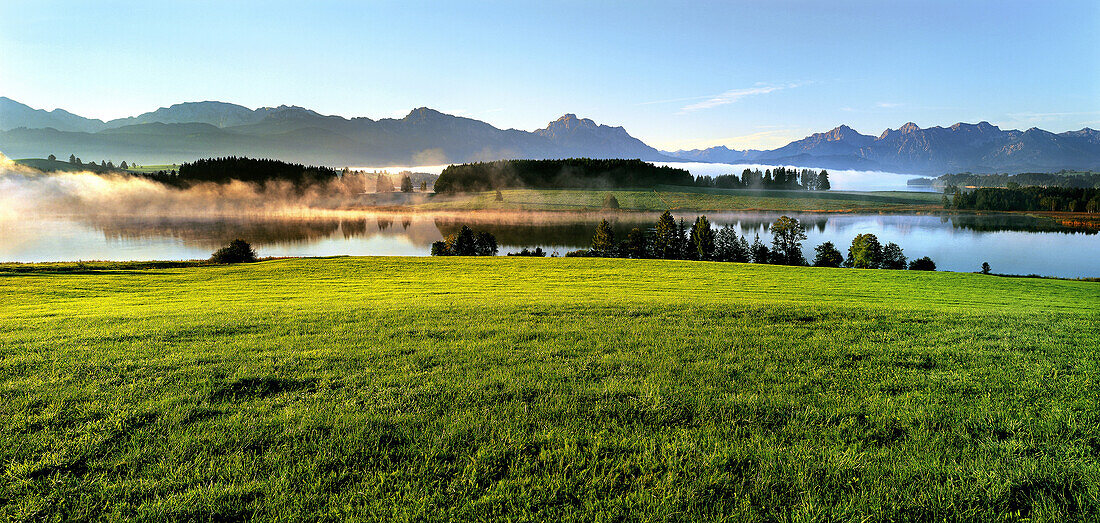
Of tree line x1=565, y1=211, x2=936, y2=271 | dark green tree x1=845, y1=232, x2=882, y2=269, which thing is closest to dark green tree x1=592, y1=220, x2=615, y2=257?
tree line x1=565, y1=211, x2=936, y2=271

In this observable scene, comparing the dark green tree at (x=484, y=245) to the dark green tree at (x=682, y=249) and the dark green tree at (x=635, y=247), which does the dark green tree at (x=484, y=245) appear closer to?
the dark green tree at (x=635, y=247)

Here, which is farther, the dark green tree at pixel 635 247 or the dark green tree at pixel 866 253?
the dark green tree at pixel 635 247

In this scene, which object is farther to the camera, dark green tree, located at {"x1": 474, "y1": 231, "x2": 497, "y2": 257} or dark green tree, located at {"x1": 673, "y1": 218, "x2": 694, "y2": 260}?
dark green tree, located at {"x1": 474, "y1": 231, "x2": 497, "y2": 257}

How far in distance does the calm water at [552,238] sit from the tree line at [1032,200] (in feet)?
62.0

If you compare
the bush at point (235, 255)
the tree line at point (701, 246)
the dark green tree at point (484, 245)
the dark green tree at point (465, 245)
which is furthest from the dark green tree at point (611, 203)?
the bush at point (235, 255)

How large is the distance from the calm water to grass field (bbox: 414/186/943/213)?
23.3 feet

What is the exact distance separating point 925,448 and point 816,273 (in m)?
33.8

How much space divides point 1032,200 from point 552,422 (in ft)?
801

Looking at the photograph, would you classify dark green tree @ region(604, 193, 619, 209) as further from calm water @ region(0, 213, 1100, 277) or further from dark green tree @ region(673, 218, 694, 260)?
dark green tree @ region(673, 218, 694, 260)

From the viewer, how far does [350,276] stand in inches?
1359

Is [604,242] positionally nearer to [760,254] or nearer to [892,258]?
[760,254]

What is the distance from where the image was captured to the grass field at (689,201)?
166 m

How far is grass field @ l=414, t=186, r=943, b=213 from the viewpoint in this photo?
166 m

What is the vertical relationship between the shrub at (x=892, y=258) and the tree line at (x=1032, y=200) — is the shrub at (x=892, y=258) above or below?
below
